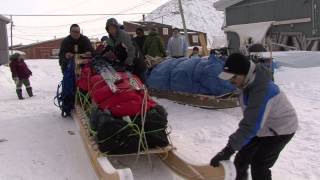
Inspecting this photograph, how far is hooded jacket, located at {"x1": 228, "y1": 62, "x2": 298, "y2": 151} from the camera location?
352 centimetres

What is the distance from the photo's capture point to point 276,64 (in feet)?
43.3

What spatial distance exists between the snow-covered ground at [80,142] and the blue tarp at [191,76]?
339mm

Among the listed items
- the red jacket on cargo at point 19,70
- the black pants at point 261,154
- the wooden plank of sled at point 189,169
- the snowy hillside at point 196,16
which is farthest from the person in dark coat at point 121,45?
the snowy hillside at point 196,16

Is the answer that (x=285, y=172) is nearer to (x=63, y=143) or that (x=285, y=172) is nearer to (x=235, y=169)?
(x=235, y=169)

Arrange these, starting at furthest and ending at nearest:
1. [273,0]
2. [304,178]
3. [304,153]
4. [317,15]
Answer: [273,0], [317,15], [304,153], [304,178]

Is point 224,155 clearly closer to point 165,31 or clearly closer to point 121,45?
point 121,45

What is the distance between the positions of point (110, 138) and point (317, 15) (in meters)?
13.4

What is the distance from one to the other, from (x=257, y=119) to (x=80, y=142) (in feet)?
10.2

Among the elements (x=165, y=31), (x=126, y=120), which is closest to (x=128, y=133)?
(x=126, y=120)

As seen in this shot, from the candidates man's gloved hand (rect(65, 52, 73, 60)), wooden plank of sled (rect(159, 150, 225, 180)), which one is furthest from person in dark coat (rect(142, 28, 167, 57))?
wooden plank of sled (rect(159, 150, 225, 180))

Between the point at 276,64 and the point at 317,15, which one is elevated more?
the point at 317,15

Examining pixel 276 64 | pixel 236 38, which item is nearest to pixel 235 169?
pixel 276 64

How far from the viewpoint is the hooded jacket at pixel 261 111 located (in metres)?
3.52

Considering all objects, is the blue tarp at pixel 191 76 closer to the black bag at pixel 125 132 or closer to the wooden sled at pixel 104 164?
the wooden sled at pixel 104 164
